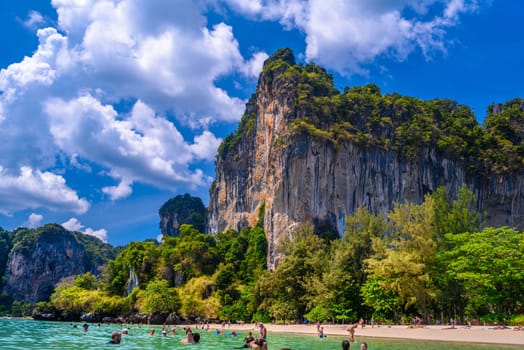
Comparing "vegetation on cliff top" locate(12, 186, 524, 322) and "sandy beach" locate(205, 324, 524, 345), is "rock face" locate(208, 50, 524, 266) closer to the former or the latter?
"vegetation on cliff top" locate(12, 186, 524, 322)

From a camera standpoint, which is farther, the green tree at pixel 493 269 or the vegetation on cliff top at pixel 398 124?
the vegetation on cliff top at pixel 398 124

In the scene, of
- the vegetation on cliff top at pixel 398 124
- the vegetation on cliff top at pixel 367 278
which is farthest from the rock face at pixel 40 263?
the vegetation on cliff top at pixel 398 124

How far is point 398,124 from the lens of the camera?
8744cm

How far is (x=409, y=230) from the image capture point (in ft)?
146

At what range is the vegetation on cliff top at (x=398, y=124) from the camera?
8225cm

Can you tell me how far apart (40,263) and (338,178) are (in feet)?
372

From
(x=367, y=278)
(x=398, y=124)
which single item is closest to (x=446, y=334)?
(x=367, y=278)

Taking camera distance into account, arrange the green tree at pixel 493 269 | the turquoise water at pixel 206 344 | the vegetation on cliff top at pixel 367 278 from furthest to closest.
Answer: the vegetation on cliff top at pixel 367 278, the green tree at pixel 493 269, the turquoise water at pixel 206 344

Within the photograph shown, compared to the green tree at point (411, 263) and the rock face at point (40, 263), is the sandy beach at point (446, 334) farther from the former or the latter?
the rock face at point (40, 263)

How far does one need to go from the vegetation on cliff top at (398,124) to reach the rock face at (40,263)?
338 ft

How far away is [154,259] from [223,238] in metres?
14.0

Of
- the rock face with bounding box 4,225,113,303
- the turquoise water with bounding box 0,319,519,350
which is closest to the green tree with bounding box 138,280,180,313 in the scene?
the turquoise water with bounding box 0,319,519,350

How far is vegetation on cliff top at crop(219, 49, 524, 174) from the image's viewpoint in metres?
82.2

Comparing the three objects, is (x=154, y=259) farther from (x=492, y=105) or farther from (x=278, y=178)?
(x=492, y=105)
